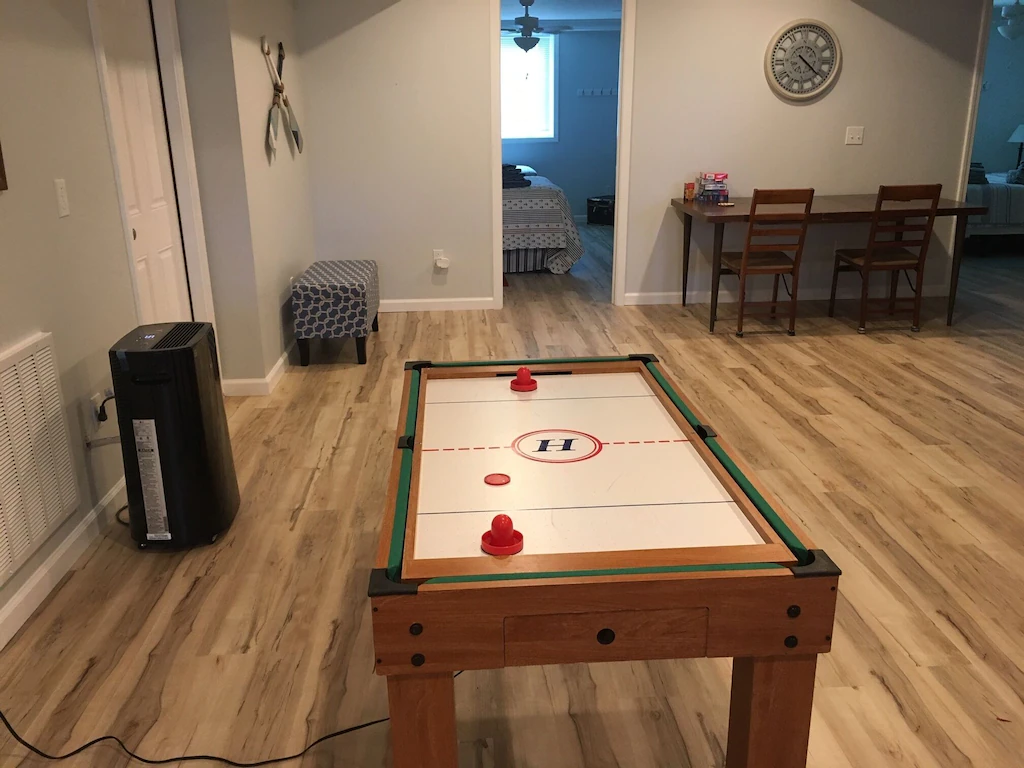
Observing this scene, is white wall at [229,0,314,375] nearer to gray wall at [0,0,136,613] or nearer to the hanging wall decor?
the hanging wall decor

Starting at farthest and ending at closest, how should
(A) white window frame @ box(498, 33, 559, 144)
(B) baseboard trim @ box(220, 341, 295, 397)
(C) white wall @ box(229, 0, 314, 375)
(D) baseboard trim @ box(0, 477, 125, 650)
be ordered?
(A) white window frame @ box(498, 33, 559, 144) → (B) baseboard trim @ box(220, 341, 295, 397) → (C) white wall @ box(229, 0, 314, 375) → (D) baseboard trim @ box(0, 477, 125, 650)

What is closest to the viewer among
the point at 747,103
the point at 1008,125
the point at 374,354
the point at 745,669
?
the point at 745,669

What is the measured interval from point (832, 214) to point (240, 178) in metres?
3.40

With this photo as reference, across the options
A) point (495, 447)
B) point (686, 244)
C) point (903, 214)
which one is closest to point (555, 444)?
point (495, 447)

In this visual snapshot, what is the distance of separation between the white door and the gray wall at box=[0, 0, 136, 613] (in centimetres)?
19

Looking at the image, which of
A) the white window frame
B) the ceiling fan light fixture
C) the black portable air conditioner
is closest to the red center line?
the black portable air conditioner

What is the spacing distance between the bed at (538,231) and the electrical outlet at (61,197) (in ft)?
14.1

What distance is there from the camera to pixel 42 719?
1947 millimetres

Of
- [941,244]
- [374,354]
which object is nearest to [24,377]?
[374,354]

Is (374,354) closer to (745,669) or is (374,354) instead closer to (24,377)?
(24,377)

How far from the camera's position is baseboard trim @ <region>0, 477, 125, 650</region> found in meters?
2.25

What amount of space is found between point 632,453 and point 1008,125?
30.5ft

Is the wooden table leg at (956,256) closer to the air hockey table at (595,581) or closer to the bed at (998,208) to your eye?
the bed at (998,208)

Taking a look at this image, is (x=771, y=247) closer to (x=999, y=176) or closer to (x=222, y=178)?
(x=222, y=178)
